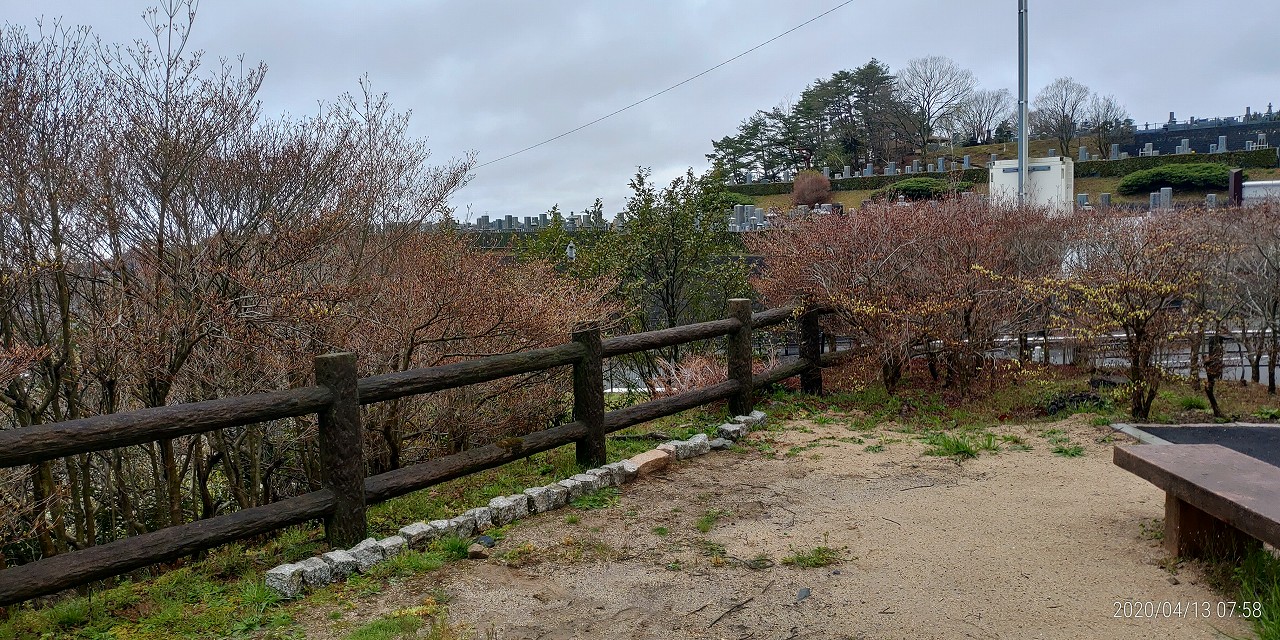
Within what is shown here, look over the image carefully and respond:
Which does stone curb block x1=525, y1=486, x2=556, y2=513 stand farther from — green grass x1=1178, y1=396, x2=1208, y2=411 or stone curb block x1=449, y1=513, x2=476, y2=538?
green grass x1=1178, y1=396, x2=1208, y2=411

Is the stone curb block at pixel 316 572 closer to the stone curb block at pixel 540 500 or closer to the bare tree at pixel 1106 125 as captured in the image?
the stone curb block at pixel 540 500

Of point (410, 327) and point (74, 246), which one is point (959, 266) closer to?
point (410, 327)

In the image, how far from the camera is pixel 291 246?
7715mm

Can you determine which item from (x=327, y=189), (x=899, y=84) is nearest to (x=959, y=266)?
(x=327, y=189)

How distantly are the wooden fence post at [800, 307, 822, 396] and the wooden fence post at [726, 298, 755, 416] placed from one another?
4.66 ft

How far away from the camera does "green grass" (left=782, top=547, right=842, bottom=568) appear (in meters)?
4.70

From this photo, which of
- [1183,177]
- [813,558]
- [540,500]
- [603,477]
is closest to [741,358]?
[603,477]

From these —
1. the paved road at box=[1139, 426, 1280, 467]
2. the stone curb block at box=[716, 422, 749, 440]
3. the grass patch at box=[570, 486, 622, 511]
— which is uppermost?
the stone curb block at box=[716, 422, 749, 440]

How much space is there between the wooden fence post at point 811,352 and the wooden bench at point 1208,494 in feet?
15.7

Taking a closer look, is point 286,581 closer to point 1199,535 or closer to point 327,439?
point 327,439

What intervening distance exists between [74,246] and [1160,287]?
9030 millimetres

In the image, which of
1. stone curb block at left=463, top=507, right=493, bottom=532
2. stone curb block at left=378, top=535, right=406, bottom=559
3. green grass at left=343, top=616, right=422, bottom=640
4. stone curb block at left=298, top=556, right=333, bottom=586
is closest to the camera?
green grass at left=343, top=616, right=422, bottom=640

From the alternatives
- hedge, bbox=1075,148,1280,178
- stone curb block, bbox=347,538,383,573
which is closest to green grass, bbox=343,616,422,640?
stone curb block, bbox=347,538,383,573

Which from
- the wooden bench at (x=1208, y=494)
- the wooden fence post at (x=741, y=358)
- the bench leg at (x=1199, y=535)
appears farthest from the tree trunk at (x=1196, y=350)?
the bench leg at (x=1199, y=535)
